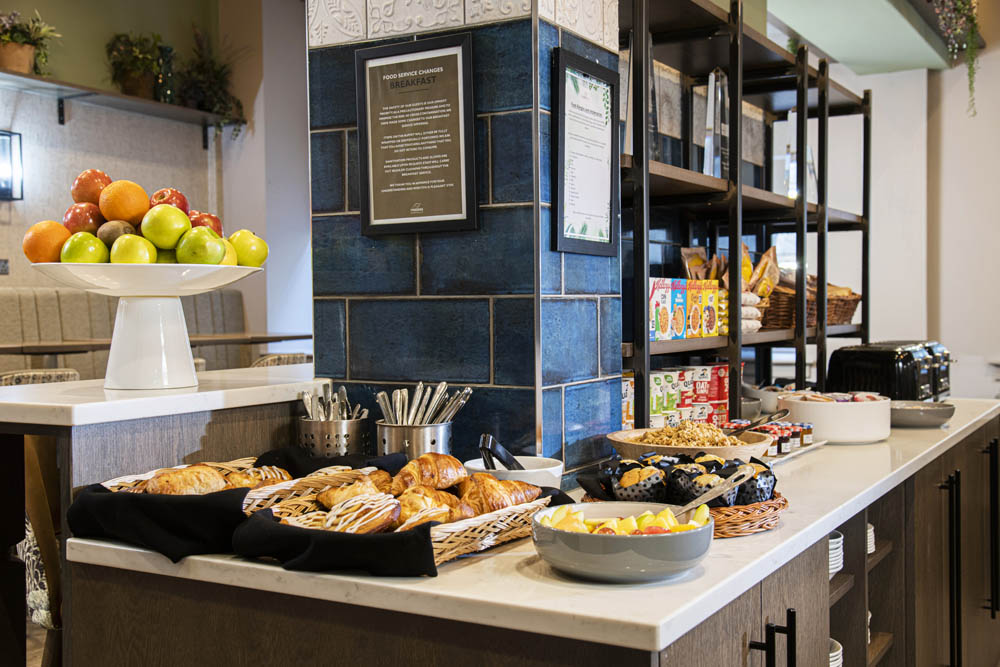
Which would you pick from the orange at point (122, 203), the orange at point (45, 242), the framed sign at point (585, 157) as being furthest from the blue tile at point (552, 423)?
the orange at point (45, 242)

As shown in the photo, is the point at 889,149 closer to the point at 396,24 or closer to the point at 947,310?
the point at 947,310

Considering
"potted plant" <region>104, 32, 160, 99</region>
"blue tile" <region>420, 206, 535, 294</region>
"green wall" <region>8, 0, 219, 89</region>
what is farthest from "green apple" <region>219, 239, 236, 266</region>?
"potted plant" <region>104, 32, 160, 99</region>

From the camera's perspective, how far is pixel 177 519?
1.42 meters

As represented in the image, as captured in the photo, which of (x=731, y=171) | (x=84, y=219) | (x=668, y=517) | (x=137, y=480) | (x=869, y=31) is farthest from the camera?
(x=869, y=31)

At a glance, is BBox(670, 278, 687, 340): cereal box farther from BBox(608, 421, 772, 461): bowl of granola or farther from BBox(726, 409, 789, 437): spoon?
BBox(608, 421, 772, 461): bowl of granola

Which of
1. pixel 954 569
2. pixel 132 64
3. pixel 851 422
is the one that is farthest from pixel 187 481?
pixel 132 64

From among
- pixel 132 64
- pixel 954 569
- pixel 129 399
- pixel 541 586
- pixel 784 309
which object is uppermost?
pixel 132 64

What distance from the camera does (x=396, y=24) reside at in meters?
2.01

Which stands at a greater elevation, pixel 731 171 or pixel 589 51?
pixel 589 51

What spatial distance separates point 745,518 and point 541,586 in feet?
1.42

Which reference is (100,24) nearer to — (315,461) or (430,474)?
(315,461)

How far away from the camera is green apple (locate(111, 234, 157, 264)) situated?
1763mm

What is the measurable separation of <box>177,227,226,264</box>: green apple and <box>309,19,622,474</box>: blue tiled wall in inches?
13.6

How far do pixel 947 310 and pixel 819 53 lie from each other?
1.88m
